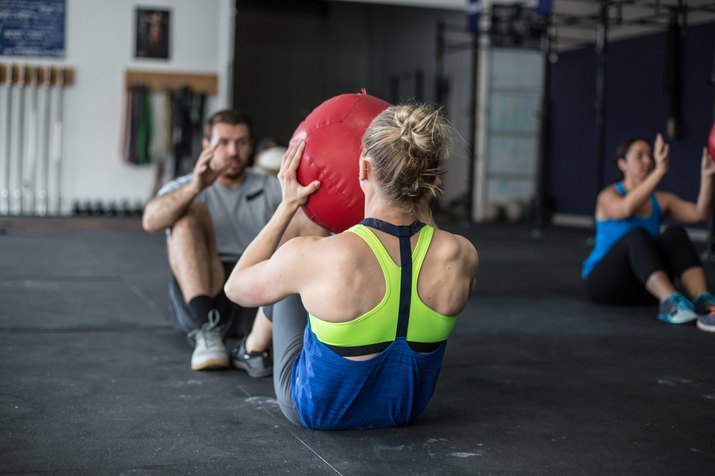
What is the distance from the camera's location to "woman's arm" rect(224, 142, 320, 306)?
1709 mm

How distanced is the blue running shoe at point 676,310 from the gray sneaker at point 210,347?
187 cm

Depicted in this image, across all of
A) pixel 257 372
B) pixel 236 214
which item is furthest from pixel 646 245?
pixel 257 372

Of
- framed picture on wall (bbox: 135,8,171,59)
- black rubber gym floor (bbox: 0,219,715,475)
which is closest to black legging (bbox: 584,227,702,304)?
black rubber gym floor (bbox: 0,219,715,475)

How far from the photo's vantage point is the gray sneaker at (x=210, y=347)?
8.36 ft

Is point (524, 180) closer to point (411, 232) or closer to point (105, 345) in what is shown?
point (105, 345)

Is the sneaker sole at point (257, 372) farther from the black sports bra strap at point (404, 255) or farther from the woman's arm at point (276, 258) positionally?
the black sports bra strap at point (404, 255)

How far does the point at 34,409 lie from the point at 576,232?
7.65 meters

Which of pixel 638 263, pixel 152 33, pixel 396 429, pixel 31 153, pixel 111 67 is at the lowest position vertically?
pixel 396 429

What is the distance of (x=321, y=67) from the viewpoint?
13352 millimetres

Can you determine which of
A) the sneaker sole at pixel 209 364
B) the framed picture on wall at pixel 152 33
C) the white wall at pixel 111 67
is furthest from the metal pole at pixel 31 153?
the sneaker sole at pixel 209 364

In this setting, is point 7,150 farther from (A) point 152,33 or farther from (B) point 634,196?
(B) point 634,196

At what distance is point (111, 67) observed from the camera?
9961mm

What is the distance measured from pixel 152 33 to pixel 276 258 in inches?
352

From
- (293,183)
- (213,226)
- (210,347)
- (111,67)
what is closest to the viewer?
(293,183)
